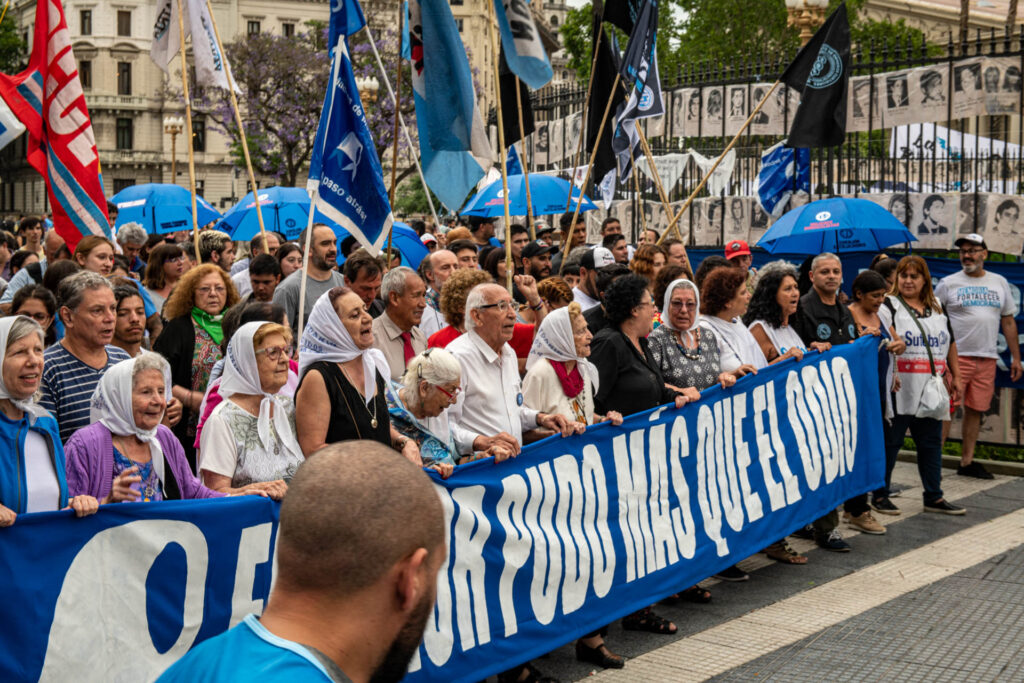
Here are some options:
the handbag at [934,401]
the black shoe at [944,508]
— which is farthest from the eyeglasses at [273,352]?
the black shoe at [944,508]

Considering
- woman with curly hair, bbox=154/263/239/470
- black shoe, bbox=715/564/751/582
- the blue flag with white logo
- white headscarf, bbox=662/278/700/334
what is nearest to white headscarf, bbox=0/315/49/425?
woman with curly hair, bbox=154/263/239/470

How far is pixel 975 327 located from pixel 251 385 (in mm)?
7255

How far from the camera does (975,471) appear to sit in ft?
33.7

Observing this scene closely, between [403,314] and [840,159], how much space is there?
8.93 meters

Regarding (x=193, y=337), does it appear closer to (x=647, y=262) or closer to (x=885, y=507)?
(x=647, y=262)

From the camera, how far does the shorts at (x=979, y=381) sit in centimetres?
1022

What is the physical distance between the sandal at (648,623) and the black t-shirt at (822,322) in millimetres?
2669

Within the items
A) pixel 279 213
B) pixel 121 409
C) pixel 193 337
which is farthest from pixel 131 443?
pixel 279 213

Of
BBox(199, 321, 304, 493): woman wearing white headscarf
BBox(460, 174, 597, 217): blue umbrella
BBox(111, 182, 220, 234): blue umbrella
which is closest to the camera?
BBox(199, 321, 304, 493): woman wearing white headscarf

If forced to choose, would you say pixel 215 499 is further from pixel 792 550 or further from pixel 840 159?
pixel 840 159

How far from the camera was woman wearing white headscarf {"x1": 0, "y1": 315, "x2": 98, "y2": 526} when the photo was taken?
4129 mm

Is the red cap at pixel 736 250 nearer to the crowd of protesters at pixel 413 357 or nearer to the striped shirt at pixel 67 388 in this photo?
the crowd of protesters at pixel 413 357

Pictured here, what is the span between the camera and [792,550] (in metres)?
7.96

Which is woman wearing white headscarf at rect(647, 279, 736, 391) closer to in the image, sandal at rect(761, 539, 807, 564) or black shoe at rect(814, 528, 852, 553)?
sandal at rect(761, 539, 807, 564)
